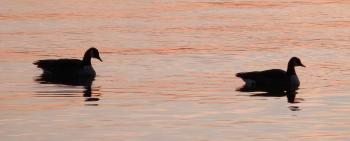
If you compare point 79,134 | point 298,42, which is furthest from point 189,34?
point 79,134

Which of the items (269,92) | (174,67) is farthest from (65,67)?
(269,92)

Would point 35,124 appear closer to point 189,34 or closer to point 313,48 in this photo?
point 313,48

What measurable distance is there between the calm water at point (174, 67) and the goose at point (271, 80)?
47cm

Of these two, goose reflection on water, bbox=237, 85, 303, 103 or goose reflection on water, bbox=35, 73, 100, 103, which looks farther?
goose reflection on water, bbox=237, 85, 303, 103

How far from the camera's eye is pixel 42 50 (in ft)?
151

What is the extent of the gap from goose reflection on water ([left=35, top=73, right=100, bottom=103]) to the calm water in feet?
0.36

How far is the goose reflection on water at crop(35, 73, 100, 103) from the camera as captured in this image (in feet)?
106

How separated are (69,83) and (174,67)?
4608 millimetres

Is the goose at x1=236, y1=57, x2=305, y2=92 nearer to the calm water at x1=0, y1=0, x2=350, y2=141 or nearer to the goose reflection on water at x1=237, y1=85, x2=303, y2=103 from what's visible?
the goose reflection on water at x1=237, y1=85, x2=303, y2=103

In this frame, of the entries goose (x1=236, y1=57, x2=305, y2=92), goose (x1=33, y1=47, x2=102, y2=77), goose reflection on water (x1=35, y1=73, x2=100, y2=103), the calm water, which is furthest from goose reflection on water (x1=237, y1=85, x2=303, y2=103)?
goose (x1=33, y1=47, x2=102, y2=77)

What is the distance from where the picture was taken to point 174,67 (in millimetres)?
→ 39969

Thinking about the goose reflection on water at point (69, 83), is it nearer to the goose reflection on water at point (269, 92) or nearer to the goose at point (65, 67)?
the goose at point (65, 67)

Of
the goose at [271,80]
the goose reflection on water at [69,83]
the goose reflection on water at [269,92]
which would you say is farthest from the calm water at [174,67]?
the goose at [271,80]

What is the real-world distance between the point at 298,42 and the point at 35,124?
2434cm
